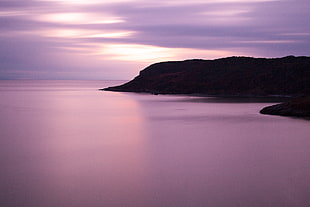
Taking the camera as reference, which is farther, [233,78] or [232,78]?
[232,78]

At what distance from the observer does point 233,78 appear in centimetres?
8262

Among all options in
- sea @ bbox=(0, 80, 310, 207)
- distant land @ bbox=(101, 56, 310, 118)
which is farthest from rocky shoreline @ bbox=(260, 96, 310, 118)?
distant land @ bbox=(101, 56, 310, 118)

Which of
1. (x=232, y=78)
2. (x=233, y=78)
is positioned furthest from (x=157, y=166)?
(x=232, y=78)

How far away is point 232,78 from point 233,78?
0.30 meters

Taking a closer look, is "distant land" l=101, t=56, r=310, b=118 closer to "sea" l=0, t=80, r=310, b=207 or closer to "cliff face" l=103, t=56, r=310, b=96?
"cliff face" l=103, t=56, r=310, b=96

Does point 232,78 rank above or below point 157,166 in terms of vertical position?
above

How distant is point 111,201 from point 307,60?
277 feet

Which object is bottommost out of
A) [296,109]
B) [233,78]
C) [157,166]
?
[157,166]

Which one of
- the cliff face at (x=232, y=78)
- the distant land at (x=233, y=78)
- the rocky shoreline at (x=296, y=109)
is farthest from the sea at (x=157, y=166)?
the cliff face at (x=232, y=78)

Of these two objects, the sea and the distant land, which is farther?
the distant land

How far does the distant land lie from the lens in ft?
234

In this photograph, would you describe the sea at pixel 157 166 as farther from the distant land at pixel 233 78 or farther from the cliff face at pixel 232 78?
the cliff face at pixel 232 78

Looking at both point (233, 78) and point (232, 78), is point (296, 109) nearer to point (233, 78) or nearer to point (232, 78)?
point (233, 78)

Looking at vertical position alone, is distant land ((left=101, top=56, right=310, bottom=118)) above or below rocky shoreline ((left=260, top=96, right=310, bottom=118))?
above
